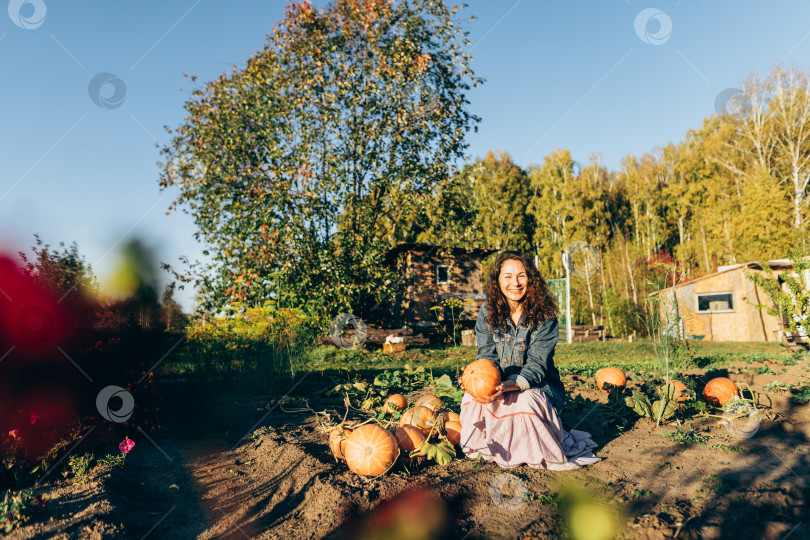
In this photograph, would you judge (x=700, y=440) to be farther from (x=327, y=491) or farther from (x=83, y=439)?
(x=83, y=439)

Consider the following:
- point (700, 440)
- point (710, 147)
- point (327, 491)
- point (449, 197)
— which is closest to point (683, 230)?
point (710, 147)

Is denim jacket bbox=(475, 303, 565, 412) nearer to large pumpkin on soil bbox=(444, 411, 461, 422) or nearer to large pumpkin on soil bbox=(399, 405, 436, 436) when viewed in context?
large pumpkin on soil bbox=(444, 411, 461, 422)

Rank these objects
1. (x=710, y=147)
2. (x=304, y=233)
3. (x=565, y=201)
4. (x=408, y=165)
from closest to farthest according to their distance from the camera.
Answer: (x=304, y=233), (x=408, y=165), (x=710, y=147), (x=565, y=201)

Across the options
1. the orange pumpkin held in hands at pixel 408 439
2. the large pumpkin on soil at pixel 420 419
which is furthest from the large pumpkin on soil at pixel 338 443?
the large pumpkin on soil at pixel 420 419

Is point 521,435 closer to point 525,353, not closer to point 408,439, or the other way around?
point 525,353

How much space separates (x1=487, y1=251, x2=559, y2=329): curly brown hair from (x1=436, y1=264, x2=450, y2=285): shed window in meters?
16.0

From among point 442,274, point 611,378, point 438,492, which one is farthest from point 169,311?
point 442,274

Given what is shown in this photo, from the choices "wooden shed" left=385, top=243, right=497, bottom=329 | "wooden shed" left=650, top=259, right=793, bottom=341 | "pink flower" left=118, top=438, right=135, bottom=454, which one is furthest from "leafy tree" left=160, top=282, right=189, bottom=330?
"wooden shed" left=650, top=259, right=793, bottom=341

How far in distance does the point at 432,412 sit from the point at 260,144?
35.0 ft

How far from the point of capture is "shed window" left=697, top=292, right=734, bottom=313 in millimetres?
19109

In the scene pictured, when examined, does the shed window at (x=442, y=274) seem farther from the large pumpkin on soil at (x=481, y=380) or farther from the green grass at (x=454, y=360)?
the large pumpkin on soil at (x=481, y=380)

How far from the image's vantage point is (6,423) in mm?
2779

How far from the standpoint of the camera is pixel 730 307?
19.0 metres

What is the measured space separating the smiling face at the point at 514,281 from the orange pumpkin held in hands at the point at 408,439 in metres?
1.24
